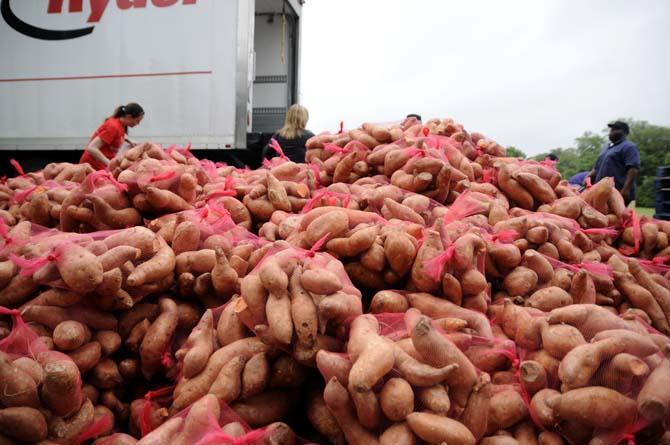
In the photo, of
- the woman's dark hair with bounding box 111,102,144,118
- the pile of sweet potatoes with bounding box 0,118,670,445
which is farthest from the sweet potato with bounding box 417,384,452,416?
the woman's dark hair with bounding box 111,102,144,118

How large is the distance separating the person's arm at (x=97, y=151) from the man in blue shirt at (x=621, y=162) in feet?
20.2

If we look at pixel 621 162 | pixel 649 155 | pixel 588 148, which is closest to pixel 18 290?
pixel 621 162

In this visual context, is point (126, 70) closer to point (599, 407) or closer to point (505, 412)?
point (505, 412)

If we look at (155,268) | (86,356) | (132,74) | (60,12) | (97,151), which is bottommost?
(86,356)

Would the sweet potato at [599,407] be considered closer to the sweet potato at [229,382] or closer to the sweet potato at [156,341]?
the sweet potato at [229,382]

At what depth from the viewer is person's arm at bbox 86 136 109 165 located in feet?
14.5

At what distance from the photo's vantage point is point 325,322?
4.84 ft

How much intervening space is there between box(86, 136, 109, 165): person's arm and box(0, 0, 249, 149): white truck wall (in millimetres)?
2555

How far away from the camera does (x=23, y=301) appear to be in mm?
1706

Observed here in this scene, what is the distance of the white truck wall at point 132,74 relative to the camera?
694cm

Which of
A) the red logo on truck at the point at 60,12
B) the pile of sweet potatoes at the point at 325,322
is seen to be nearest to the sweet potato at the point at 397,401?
the pile of sweet potatoes at the point at 325,322

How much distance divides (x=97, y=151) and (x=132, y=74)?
3.30 m

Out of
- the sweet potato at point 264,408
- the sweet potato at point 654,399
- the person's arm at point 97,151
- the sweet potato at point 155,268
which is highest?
the person's arm at point 97,151

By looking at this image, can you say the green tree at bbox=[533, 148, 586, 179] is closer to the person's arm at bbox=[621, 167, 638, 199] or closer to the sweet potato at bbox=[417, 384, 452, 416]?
the person's arm at bbox=[621, 167, 638, 199]
